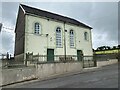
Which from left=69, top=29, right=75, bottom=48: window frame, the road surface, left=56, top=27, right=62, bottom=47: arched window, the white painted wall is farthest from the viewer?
left=69, top=29, right=75, bottom=48: window frame

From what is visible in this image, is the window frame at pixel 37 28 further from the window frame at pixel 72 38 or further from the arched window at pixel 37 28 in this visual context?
the window frame at pixel 72 38

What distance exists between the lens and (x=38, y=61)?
15648 millimetres

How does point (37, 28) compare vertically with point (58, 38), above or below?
above

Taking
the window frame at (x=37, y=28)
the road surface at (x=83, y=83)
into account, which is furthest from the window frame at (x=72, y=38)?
the road surface at (x=83, y=83)

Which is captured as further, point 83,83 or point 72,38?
point 72,38

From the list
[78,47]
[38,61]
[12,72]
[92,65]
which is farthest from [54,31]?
[12,72]

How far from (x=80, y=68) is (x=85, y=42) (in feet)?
37.2

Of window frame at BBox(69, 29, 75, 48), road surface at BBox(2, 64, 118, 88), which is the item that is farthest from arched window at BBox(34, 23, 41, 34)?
road surface at BBox(2, 64, 118, 88)

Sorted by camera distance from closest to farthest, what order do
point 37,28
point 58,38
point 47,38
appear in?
1. point 37,28
2. point 47,38
3. point 58,38

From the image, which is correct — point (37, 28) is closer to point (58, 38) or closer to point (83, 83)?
point (58, 38)

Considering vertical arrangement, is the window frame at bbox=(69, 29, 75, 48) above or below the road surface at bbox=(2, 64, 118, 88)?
above

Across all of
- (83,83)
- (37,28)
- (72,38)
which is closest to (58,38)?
(72,38)

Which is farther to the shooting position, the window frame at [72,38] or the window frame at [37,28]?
the window frame at [72,38]

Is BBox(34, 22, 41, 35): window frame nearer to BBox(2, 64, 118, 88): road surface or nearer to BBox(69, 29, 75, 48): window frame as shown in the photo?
BBox(69, 29, 75, 48): window frame
